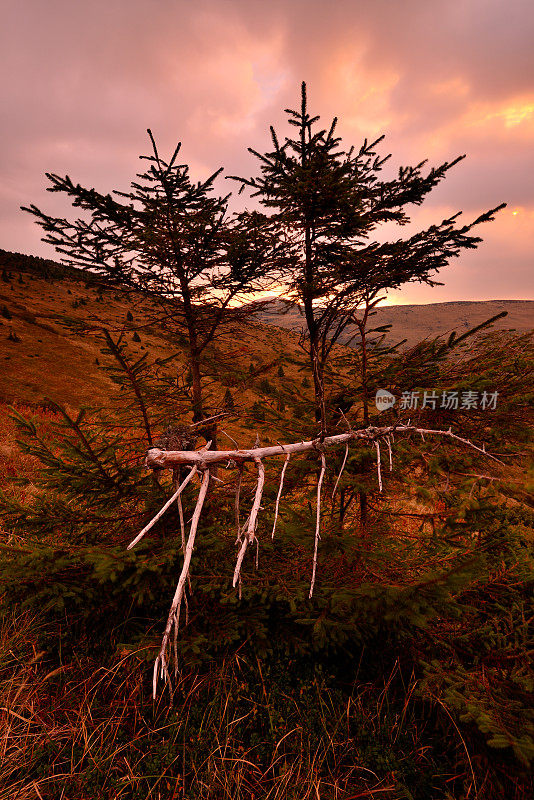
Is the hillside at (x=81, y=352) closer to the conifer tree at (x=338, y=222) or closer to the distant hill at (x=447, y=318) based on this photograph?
the conifer tree at (x=338, y=222)

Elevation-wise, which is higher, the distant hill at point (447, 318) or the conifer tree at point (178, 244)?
the distant hill at point (447, 318)

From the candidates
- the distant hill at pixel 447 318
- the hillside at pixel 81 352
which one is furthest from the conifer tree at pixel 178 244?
the distant hill at pixel 447 318

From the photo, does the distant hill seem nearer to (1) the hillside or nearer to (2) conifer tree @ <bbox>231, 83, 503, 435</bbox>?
(1) the hillside

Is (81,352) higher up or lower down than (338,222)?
lower down

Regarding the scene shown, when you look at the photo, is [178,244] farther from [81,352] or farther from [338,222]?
[81,352]

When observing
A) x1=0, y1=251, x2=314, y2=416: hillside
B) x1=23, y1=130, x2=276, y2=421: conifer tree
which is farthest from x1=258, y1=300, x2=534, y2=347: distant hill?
x1=23, y1=130, x2=276, y2=421: conifer tree

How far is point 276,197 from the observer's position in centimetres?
512

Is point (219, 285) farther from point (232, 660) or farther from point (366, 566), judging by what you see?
point (232, 660)

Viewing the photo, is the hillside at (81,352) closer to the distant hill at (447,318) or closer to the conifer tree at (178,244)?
the conifer tree at (178,244)

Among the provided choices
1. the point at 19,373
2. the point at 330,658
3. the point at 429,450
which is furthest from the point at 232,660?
the point at 19,373

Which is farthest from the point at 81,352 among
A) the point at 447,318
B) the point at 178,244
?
the point at 447,318

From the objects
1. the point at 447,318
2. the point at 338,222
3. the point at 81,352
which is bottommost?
the point at 81,352

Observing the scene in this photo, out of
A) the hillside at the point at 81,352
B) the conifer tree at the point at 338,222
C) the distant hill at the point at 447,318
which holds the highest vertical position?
the distant hill at the point at 447,318

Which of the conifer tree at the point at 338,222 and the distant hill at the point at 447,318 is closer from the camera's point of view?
the conifer tree at the point at 338,222
